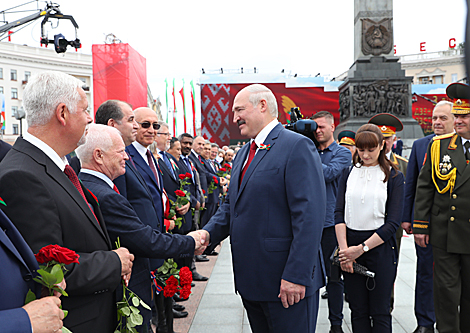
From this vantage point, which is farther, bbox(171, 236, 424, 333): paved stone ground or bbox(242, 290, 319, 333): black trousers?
bbox(171, 236, 424, 333): paved stone ground

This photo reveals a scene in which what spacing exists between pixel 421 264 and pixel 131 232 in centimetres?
312

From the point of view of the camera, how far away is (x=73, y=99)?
193 centimetres

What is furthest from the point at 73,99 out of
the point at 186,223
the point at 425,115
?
the point at 425,115

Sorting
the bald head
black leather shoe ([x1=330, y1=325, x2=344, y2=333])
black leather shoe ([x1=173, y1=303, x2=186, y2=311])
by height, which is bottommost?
black leather shoe ([x1=173, y1=303, x2=186, y2=311])

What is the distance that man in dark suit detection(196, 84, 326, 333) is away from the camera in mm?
2416

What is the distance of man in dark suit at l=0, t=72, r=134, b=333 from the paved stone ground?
2.53 metres

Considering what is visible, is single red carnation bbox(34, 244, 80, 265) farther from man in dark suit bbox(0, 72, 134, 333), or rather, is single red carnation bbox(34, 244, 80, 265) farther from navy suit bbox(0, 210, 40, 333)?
man in dark suit bbox(0, 72, 134, 333)

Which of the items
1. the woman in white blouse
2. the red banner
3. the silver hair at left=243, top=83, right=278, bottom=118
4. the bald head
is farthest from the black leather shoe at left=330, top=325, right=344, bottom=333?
the red banner

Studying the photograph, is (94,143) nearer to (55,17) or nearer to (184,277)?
(184,277)

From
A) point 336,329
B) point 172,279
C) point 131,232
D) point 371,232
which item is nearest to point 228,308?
point 336,329

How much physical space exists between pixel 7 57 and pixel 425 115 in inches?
2304

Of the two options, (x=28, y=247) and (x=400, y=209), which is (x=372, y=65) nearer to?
(x=400, y=209)

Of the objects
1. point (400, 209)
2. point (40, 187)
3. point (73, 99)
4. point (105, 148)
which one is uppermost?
point (73, 99)

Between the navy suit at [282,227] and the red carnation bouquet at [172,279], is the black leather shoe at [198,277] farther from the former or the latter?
the navy suit at [282,227]
